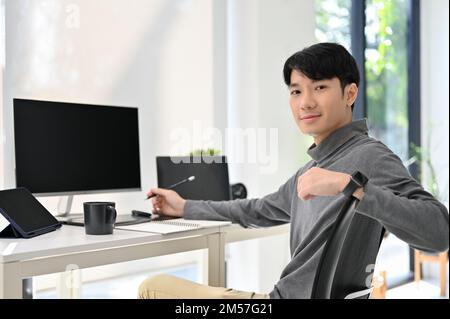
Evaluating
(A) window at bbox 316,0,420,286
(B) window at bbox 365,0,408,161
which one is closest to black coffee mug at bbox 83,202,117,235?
(A) window at bbox 316,0,420,286

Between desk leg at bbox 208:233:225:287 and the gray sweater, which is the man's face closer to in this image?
the gray sweater

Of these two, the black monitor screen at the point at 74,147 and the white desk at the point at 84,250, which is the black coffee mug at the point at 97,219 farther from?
the black monitor screen at the point at 74,147

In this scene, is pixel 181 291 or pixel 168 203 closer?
pixel 181 291

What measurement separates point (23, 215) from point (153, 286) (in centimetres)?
37

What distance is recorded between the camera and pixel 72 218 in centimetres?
171

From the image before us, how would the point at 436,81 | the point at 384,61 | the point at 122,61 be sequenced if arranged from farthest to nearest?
the point at 436,81
the point at 384,61
the point at 122,61

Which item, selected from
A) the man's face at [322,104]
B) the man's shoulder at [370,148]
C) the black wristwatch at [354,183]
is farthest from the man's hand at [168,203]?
the black wristwatch at [354,183]

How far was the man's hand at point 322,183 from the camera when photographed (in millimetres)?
1031

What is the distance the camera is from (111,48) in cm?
243

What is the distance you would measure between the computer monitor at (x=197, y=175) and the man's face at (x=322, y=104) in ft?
2.42

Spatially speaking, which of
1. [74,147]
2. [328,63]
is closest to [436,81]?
[328,63]

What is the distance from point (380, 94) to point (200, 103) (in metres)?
1.78

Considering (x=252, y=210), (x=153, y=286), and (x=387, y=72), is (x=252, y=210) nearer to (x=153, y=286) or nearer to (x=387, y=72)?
(x=153, y=286)

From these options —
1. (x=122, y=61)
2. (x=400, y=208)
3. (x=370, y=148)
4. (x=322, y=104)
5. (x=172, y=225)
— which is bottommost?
(x=172, y=225)
